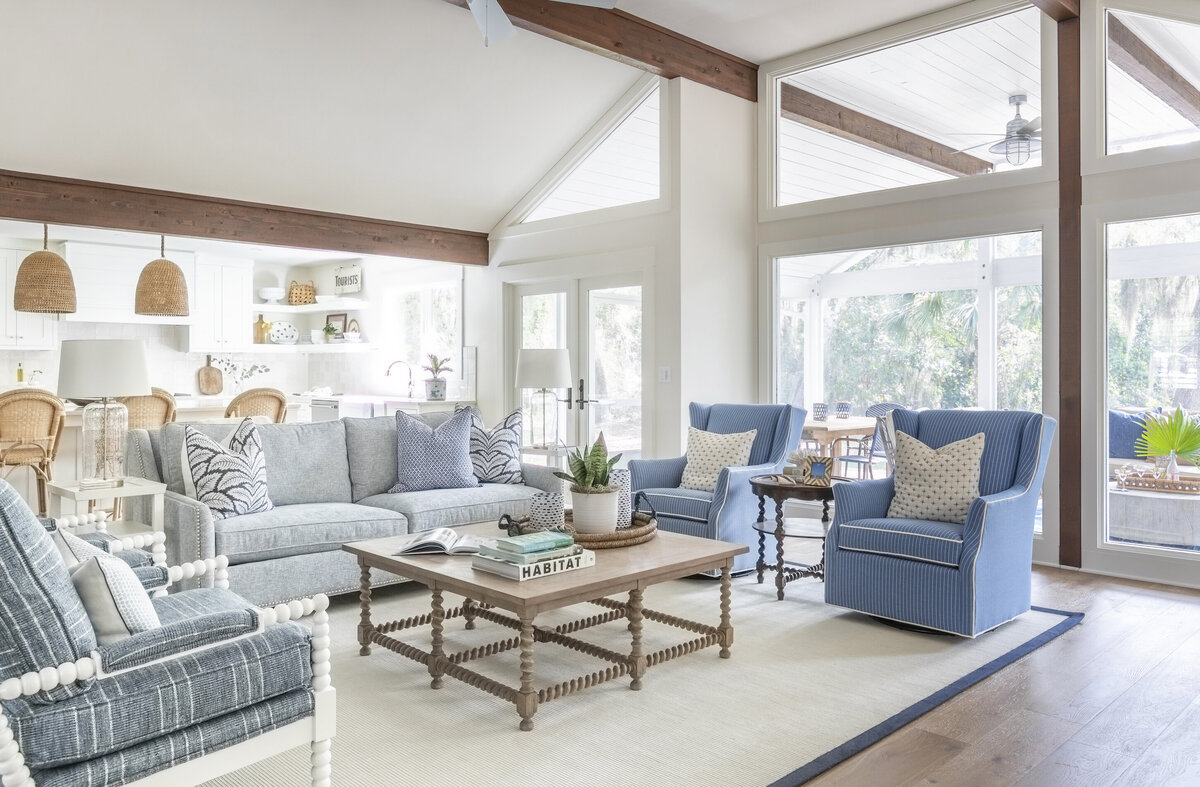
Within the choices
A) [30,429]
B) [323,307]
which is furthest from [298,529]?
[323,307]

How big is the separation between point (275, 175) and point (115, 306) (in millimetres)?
3028

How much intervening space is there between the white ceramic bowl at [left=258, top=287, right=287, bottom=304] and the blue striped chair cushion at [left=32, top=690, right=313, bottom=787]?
783 centimetres

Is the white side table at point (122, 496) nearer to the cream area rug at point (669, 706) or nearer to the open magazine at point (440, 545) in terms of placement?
the cream area rug at point (669, 706)

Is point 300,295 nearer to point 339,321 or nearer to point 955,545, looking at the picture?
point 339,321

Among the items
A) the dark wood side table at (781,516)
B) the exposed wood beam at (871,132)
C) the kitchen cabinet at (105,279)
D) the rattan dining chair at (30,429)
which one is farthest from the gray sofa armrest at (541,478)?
the kitchen cabinet at (105,279)

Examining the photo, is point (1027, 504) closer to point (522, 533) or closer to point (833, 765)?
point (833, 765)

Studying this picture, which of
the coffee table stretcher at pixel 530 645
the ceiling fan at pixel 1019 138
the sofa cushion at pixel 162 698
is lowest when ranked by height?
the coffee table stretcher at pixel 530 645

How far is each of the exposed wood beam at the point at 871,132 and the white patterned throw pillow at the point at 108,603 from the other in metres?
Answer: 4.87

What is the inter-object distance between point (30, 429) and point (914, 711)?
561cm

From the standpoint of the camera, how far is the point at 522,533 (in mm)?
3539

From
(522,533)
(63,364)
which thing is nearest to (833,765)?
(522,533)

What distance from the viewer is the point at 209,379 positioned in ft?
29.1

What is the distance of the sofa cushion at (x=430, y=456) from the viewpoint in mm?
4898

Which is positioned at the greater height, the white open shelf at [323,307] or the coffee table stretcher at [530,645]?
the white open shelf at [323,307]
